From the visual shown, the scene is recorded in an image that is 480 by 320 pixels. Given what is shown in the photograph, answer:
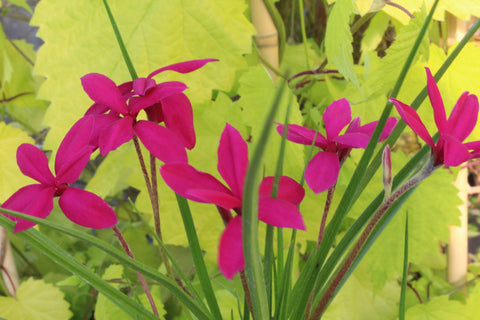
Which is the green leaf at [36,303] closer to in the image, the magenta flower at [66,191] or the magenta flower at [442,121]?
the magenta flower at [66,191]

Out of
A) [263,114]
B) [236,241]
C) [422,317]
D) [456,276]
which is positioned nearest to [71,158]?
[236,241]

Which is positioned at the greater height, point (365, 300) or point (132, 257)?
point (132, 257)

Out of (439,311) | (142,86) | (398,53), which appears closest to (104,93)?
(142,86)

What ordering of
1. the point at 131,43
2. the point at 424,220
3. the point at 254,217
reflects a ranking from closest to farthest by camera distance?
the point at 254,217, the point at 131,43, the point at 424,220

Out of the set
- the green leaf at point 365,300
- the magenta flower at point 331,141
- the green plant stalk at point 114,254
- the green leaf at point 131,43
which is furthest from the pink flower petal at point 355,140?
the green leaf at point 365,300

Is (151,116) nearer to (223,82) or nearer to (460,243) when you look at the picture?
(223,82)

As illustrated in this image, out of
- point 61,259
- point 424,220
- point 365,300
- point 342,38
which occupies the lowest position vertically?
point 365,300
